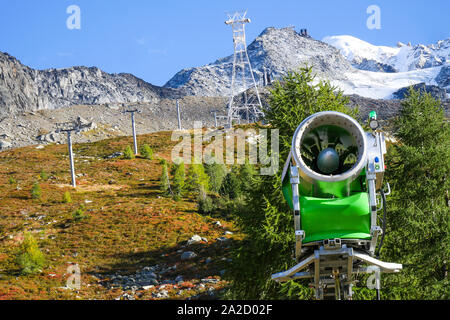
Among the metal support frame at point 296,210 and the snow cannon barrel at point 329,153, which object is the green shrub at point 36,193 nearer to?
the snow cannon barrel at point 329,153

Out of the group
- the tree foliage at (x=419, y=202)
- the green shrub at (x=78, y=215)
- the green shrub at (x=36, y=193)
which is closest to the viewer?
the tree foliage at (x=419, y=202)

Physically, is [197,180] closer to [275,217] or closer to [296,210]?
[275,217]

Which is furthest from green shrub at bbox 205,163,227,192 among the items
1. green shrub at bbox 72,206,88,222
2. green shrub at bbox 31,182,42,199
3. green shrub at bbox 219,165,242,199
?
green shrub at bbox 31,182,42,199

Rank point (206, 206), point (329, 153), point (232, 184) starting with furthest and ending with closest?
point (232, 184), point (206, 206), point (329, 153)

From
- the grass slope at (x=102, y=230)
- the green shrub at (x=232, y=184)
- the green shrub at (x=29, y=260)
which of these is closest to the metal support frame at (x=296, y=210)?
the grass slope at (x=102, y=230)

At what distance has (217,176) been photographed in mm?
58250

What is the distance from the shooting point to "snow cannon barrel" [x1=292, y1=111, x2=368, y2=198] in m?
4.58

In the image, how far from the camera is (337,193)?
4.66 metres

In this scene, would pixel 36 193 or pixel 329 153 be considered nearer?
pixel 329 153

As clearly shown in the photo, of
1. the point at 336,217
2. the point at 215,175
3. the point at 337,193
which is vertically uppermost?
the point at 337,193

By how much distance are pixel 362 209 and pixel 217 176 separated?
53.8m

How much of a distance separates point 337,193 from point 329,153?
0.47 m

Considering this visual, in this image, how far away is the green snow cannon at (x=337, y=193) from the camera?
447 centimetres

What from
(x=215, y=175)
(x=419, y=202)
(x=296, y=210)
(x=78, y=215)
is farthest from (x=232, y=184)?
(x=296, y=210)
